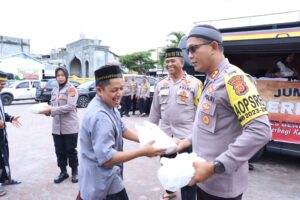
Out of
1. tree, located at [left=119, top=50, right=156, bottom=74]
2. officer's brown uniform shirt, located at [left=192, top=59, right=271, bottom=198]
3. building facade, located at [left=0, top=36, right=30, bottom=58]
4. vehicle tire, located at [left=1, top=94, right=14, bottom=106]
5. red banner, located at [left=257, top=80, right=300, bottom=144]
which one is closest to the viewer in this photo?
officer's brown uniform shirt, located at [left=192, top=59, right=271, bottom=198]

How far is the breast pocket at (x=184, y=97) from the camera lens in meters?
3.62

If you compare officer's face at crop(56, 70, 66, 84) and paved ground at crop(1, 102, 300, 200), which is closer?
paved ground at crop(1, 102, 300, 200)

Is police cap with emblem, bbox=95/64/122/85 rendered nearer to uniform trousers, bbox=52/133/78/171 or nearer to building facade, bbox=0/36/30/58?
uniform trousers, bbox=52/133/78/171

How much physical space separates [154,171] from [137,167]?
38 centimetres

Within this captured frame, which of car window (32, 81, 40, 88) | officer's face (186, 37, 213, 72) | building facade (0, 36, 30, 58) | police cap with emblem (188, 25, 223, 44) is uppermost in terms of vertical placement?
building facade (0, 36, 30, 58)

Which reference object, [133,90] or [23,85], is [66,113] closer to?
[133,90]

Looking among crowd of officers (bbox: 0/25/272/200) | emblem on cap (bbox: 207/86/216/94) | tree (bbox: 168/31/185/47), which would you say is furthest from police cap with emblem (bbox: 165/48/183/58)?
tree (bbox: 168/31/185/47)

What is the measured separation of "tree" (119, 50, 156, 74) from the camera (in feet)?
114

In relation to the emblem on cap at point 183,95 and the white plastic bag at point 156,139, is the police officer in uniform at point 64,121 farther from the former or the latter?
the white plastic bag at point 156,139

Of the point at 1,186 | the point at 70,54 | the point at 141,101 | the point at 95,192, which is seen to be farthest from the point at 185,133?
the point at 70,54

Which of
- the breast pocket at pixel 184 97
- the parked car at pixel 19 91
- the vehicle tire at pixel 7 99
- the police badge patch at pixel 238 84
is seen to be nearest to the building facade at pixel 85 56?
the parked car at pixel 19 91

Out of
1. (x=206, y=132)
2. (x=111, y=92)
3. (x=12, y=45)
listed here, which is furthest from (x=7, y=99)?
(x=12, y=45)

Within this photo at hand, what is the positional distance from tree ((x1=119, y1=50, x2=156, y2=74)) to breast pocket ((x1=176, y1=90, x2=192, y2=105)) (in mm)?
31120

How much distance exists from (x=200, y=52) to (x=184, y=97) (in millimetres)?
1729
